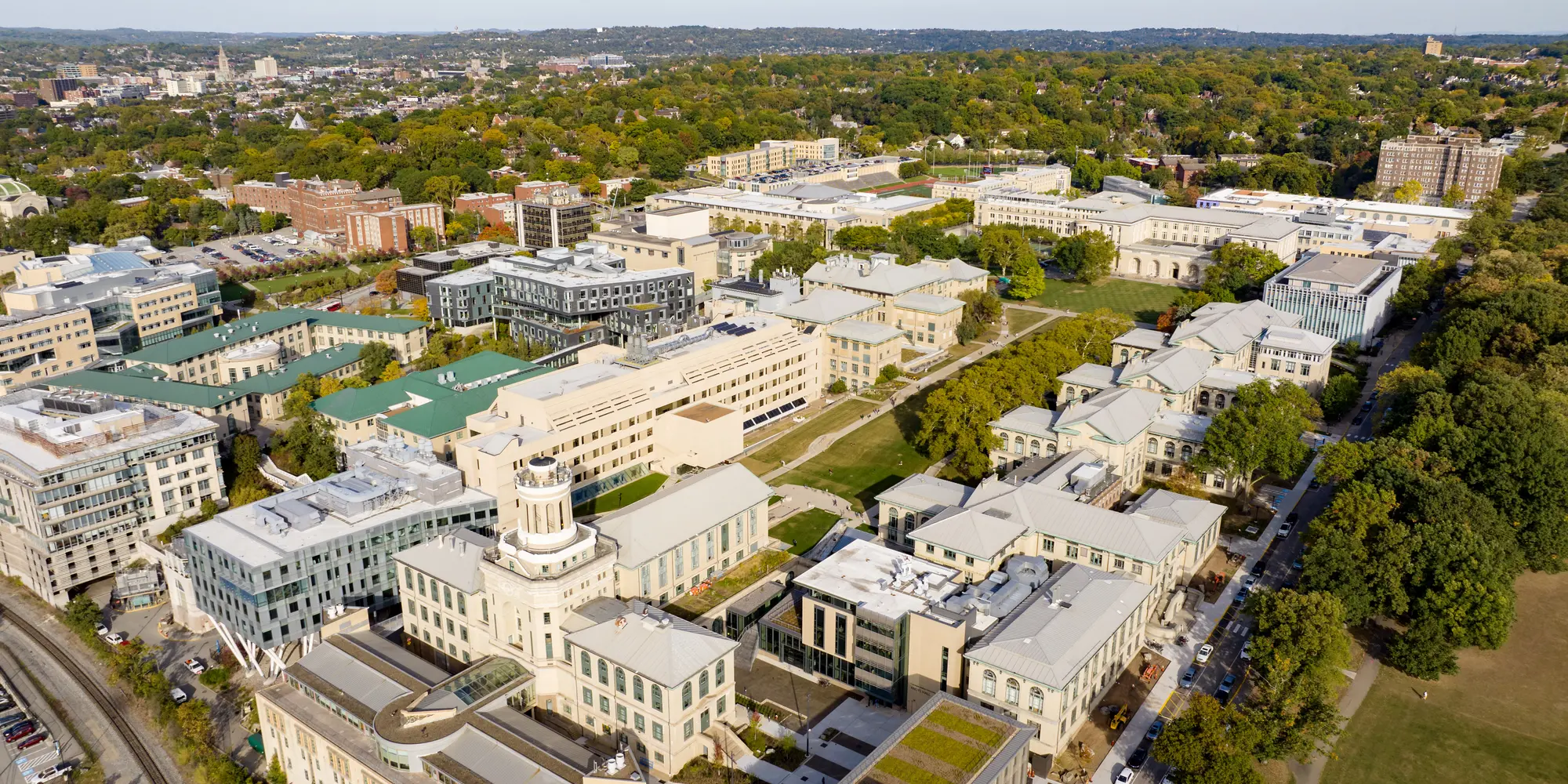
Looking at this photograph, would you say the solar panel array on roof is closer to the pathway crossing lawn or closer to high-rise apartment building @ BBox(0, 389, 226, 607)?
the pathway crossing lawn

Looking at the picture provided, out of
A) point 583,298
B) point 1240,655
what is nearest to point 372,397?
point 583,298

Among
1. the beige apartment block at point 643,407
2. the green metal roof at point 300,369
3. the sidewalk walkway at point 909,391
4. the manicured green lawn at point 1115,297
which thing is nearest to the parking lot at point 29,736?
the beige apartment block at point 643,407

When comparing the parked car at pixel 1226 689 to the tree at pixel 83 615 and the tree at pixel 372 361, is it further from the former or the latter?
the tree at pixel 372 361

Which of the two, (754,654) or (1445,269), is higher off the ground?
(1445,269)

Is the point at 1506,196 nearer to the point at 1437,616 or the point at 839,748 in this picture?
the point at 1437,616

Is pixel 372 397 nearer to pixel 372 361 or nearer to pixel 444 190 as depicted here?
pixel 372 361

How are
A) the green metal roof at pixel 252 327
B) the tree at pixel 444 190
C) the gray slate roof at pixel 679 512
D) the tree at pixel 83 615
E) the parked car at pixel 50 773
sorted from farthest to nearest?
the tree at pixel 444 190 < the green metal roof at pixel 252 327 < the tree at pixel 83 615 < the gray slate roof at pixel 679 512 < the parked car at pixel 50 773

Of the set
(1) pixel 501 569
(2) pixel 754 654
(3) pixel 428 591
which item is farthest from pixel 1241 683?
(3) pixel 428 591
